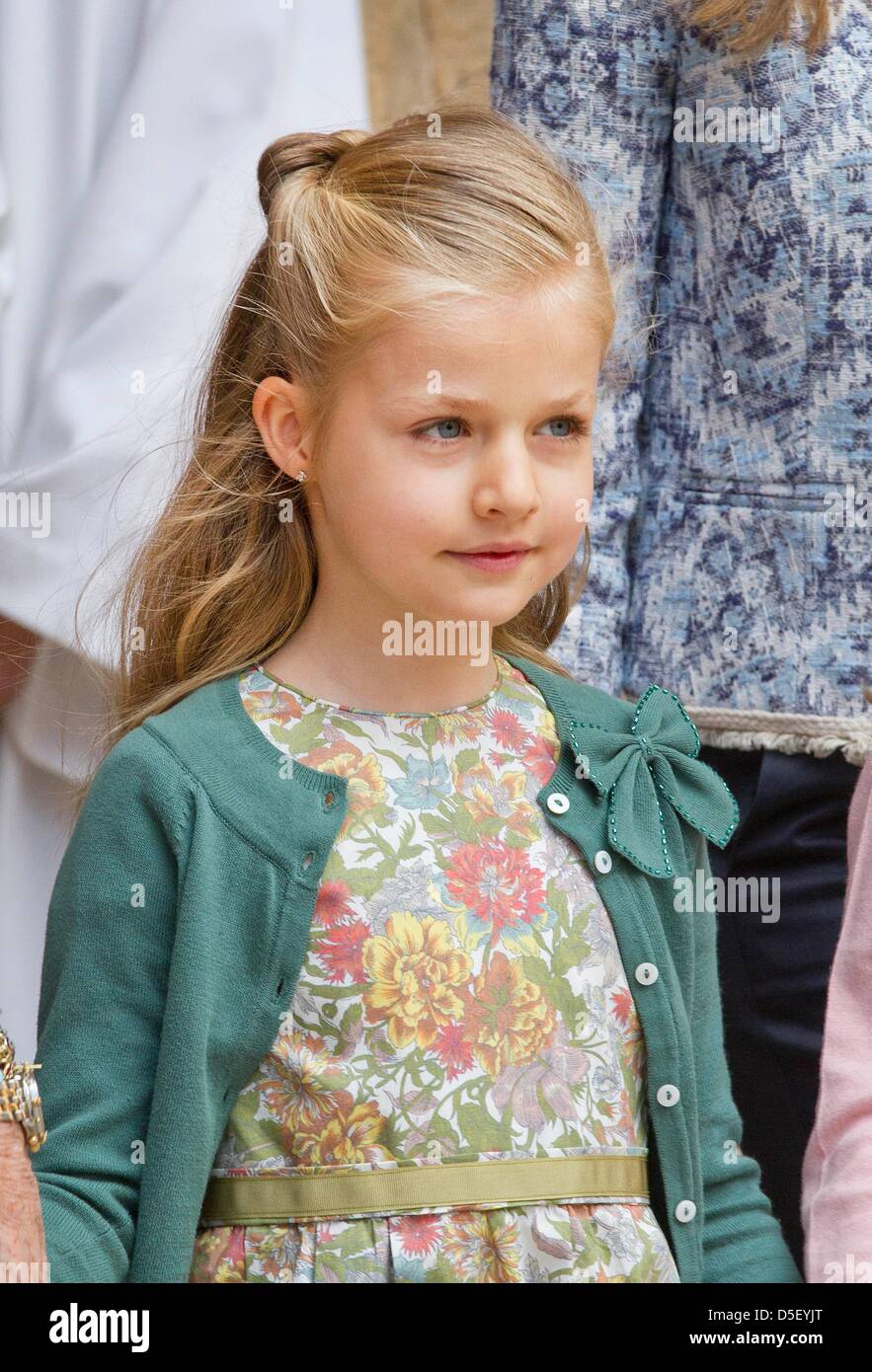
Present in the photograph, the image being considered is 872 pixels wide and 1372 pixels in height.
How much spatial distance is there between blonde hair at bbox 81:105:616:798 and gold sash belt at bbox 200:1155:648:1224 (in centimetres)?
34

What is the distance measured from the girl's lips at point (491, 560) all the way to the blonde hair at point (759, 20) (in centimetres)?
58

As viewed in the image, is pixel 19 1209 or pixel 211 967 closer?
pixel 19 1209

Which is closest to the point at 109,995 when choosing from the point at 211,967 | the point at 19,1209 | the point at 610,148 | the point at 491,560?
the point at 211,967

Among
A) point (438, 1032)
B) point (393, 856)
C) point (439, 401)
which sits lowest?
point (438, 1032)

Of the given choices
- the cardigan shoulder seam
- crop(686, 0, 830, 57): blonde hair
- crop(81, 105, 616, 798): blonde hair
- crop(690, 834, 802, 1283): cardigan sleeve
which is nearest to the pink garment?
crop(690, 834, 802, 1283): cardigan sleeve

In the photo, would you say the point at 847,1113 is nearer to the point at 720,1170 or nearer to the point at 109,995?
the point at 720,1170

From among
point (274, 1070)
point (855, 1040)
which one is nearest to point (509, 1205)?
point (274, 1070)

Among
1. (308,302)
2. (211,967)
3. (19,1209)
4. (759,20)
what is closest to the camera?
(19,1209)

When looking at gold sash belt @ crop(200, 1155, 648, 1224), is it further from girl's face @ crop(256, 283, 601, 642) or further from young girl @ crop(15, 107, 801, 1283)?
girl's face @ crop(256, 283, 601, 642)

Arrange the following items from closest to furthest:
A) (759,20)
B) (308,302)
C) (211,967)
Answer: (211,967)
(308,302)
(759,20)

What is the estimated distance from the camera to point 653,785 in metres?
1.29

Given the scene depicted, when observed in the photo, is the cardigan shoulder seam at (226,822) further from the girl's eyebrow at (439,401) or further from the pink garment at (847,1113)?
the pink garment at (847,1113)

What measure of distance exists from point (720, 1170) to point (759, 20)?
93 cm

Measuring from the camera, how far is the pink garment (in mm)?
1147
